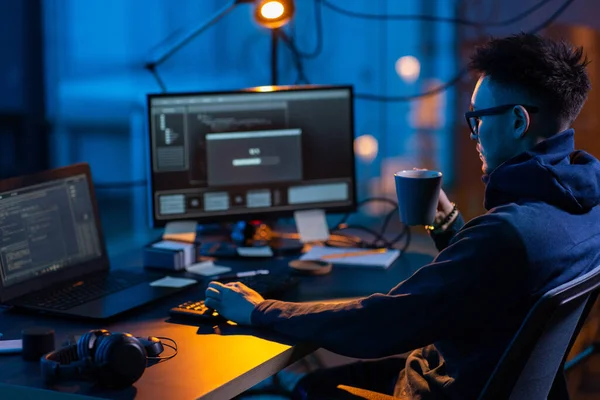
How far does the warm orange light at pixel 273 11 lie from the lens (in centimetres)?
233

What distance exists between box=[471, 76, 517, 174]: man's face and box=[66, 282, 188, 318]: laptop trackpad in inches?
32.2

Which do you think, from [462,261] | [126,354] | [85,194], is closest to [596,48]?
[462,261]

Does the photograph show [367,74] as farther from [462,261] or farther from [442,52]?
[462,261]

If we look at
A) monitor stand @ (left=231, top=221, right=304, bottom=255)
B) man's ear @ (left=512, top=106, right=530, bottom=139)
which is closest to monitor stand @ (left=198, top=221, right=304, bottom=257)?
monitor stand @ (left=231, top=221, right=304, bottom=255)

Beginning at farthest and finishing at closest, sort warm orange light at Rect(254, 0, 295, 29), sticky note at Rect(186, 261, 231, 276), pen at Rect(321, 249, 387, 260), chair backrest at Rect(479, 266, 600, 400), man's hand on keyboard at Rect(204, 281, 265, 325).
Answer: warm orange light at Rect(254, 0, 295, 29), pen at Rect(321, 249, 387, 260), sticky note at Rect(186, 261, 231, 276), man's hand on keyboard at Rect(204, 281, 265, 325), chair backrest at Rect(479, 266, 600, 400)

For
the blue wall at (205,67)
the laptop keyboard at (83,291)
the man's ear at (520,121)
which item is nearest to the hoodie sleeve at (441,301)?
the man's ear at (520,121)

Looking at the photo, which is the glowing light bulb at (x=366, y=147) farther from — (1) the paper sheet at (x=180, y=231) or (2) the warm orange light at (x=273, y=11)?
(1) the paper sheet at (x=180, y=231)

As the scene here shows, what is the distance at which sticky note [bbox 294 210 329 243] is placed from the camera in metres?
2.36

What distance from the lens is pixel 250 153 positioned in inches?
91.4

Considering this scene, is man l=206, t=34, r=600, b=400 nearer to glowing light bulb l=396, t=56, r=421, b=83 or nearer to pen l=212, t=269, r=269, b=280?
pen l=212, t=269, r=269, b=280

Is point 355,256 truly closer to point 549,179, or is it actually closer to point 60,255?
point 60,255

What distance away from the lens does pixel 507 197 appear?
1417 mm

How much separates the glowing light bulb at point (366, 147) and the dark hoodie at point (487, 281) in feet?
4.57

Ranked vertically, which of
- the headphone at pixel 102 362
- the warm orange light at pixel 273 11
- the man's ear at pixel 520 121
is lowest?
the headphone at pixel 102 362
